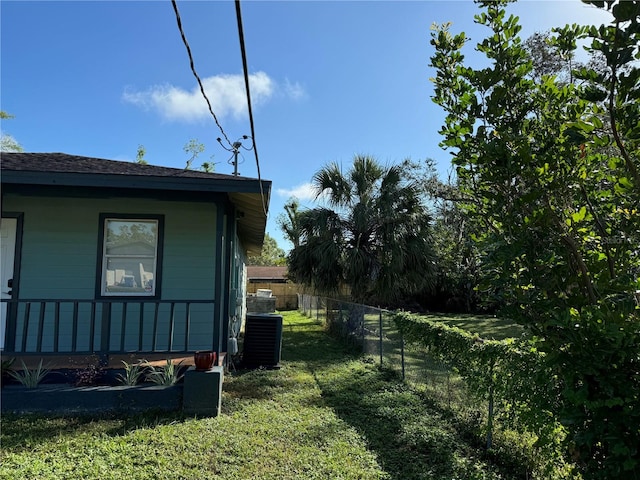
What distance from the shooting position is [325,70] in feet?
20.4

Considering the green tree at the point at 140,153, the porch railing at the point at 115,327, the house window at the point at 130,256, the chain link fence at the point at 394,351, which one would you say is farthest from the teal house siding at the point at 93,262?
the green tree at the point at 140,153

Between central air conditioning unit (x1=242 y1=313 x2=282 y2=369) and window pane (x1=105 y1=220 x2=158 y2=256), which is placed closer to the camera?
window pane (x1=105 y1=220 x2=158 y2=256)

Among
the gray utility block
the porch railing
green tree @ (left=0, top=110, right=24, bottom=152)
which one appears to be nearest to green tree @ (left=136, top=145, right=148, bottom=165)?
green tree @ (left=0, top=110, right=24, bottom=152)

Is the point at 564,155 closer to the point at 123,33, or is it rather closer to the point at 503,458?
the point at 503,458

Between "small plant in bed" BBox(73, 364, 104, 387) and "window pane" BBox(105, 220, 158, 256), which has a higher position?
"window pane" BBox(105, 220, 158, 256)

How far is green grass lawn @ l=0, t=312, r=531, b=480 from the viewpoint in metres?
3.27

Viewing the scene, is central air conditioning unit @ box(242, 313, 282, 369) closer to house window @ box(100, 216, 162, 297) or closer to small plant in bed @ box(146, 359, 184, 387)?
house window @ box(100, 216, 162, 297)

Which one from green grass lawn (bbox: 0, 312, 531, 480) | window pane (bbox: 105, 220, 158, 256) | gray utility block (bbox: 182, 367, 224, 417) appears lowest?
green grass lawn (bbox: 0, 312, 531, 480)

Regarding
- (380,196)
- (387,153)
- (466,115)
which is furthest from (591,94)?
(387,153)

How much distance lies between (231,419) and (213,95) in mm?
3654

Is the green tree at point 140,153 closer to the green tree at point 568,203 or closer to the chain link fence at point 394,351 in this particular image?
the chain link fence at point 394,351

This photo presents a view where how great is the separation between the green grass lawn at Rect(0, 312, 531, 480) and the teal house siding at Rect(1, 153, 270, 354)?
170 cm

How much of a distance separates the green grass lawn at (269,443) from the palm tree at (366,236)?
553cm

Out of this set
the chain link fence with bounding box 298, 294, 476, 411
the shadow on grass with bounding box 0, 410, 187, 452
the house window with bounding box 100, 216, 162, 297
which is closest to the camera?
the shadow on grass with bounding box 0, 410, 187, 452
